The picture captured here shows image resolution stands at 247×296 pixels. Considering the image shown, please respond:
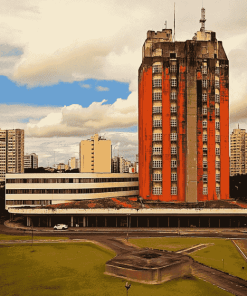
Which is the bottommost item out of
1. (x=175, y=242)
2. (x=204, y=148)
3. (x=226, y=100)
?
(x=175, y=242)

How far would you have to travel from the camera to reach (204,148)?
104 m

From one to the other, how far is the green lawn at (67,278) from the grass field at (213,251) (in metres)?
8.41

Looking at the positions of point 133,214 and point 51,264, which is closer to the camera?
point 51,264

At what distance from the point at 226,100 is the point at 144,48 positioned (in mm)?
32188

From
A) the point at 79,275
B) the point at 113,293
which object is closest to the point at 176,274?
the point at 113,293

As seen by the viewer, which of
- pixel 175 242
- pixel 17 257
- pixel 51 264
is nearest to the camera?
pixel 51 264

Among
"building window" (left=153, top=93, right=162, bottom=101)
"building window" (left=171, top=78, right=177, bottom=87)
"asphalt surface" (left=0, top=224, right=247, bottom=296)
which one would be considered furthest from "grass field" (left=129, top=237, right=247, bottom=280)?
"building window" (left=171, top=78, right=177, bottom=87)

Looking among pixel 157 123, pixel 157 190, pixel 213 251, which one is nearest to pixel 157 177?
pixel 157 190

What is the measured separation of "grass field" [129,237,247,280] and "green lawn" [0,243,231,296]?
8.41m

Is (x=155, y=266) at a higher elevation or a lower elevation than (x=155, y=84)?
lower

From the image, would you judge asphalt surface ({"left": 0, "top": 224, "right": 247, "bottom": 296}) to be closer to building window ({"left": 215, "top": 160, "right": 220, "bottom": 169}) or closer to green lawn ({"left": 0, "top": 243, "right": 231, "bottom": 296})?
green lawn ({"left": 0, "top": 243, "right": 231, "bottom": 296})

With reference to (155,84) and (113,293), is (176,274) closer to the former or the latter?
(113,293)

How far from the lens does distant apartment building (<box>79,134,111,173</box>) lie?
18875cm

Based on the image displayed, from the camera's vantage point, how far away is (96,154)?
190375 mm
